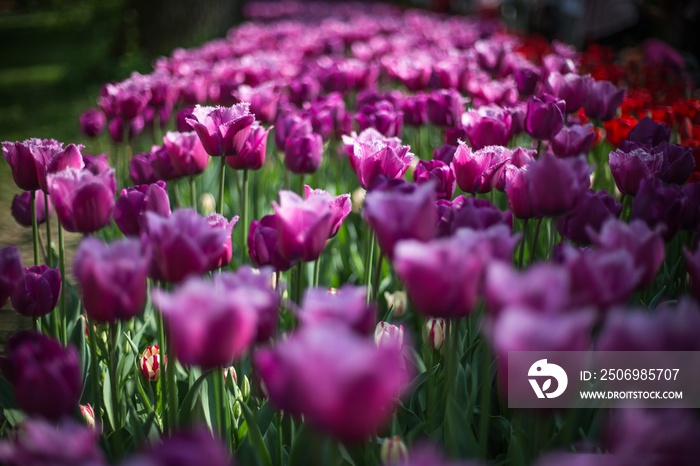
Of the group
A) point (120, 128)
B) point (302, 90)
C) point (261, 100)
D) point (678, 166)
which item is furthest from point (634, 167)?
point (120, 128)

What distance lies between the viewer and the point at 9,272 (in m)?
1.45

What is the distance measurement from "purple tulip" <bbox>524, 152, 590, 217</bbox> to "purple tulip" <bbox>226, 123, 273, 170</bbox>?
96 centimetres

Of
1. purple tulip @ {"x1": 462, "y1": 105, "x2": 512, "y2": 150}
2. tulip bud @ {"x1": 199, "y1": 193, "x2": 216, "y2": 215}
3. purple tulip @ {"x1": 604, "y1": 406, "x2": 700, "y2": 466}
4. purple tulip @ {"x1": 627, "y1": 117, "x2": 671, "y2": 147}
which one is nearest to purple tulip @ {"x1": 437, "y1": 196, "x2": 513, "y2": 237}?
purple tulip @ {"x1": 604, "y1": 406, "x2": 700, "y2": 466}

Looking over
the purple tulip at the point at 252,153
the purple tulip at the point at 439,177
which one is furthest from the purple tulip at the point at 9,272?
the purple tulip at the point at 439,177

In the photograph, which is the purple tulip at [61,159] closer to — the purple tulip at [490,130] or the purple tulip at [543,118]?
the purple tulip at [490,130]

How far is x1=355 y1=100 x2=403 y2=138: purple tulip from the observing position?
2.64 metres

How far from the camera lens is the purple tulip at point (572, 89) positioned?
2580 mm

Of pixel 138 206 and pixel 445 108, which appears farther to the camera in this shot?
pixel 445 108

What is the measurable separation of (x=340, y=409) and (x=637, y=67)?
5277 mm

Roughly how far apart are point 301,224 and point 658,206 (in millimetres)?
787

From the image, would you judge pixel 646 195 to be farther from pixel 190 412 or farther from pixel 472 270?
pixel 190 412

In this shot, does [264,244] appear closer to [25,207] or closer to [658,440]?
[658,440]

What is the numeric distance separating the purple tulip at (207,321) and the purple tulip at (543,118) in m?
1.57

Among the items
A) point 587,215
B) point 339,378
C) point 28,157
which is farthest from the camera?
point 28,157
